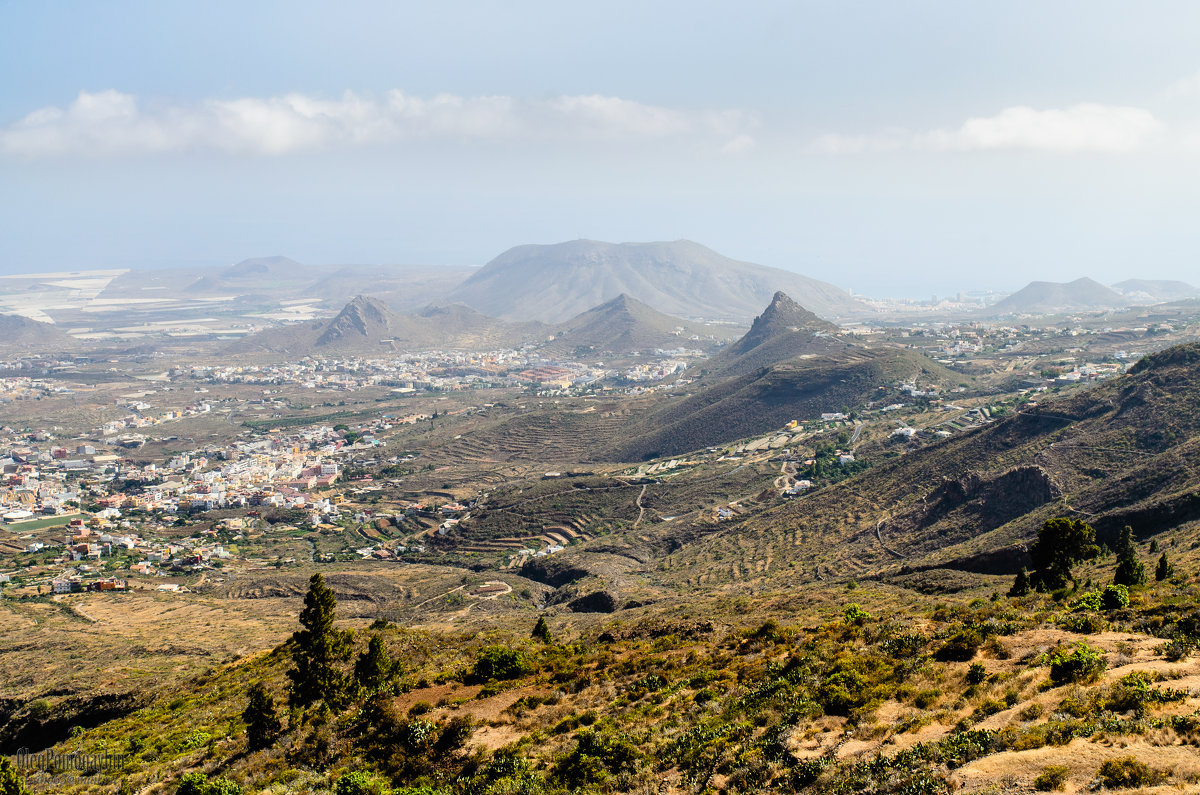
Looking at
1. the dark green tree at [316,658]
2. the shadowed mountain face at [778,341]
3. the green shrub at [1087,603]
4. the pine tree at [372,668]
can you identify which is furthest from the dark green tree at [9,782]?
the shadowed mountain face at [778,341]

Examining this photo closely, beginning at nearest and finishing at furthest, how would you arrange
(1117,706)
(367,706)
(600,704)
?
(1117,706)
(600,704)
(367,706)

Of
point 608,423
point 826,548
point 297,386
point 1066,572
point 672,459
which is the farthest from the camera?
point 297,386

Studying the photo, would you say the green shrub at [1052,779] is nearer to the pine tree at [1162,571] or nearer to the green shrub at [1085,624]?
the green shrub at [1085,624]

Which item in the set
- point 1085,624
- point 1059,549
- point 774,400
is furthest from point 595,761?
point 774,400

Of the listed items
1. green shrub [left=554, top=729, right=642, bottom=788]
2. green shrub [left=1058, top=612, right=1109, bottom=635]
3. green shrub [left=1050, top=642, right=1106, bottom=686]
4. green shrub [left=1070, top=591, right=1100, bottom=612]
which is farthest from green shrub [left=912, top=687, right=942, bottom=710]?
green shrub [left=1070, top=591, right=1100, bottom=612]

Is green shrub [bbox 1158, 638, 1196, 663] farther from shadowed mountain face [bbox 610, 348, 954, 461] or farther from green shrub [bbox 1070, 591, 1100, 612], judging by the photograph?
shadowed mountain face [bbox 610, 348, 954, 461]

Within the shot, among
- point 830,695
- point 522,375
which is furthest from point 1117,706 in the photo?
point 522,375

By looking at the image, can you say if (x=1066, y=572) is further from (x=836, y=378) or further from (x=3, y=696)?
(x=836, y=378)
